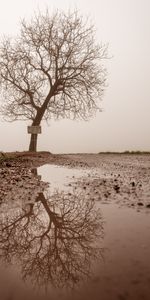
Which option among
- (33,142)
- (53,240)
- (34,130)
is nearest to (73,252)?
(53,240)

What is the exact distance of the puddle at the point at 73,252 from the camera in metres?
2.85

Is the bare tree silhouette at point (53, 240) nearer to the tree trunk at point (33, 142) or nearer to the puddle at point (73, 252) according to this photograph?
the puddle at point (73, 252)

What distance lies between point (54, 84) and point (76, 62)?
241 centimetres

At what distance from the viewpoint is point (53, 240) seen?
13.5ft

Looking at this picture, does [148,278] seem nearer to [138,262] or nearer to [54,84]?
[138,262]

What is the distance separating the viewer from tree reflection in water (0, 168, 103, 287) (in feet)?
10.6

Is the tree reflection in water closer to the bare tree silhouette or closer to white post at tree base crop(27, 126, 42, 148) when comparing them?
the bare tree silhouette

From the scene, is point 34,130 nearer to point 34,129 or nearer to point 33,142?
point 34,129

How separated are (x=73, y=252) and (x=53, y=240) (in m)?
0.47

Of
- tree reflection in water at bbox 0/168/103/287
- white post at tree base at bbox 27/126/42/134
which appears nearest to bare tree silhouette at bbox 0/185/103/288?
tree reflection in water at bbox 0/168/103/287

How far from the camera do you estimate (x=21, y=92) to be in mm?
27406

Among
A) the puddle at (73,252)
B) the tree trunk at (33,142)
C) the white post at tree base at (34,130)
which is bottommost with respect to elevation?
the puddle at (73,252)

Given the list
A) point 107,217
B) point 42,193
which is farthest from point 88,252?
point 42,193

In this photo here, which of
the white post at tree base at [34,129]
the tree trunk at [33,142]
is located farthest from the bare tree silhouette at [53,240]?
the tree trunk at [33,142]
